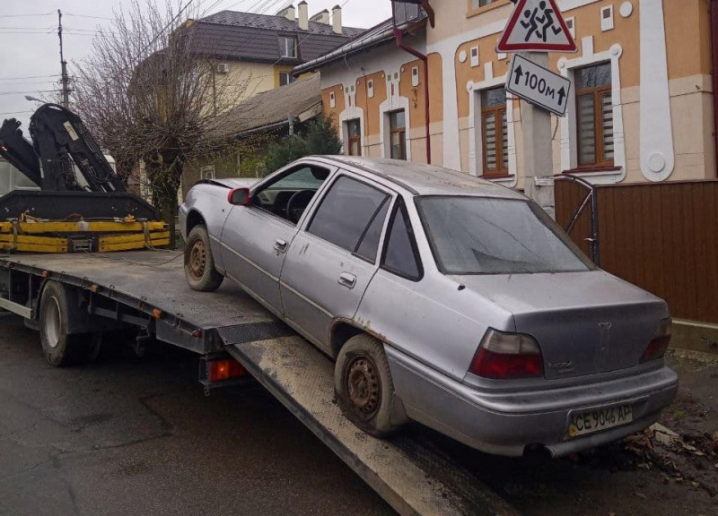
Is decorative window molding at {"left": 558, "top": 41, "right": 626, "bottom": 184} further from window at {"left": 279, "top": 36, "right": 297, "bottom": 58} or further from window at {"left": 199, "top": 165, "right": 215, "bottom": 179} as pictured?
window at {"left": 279, "top": 36, "right": 297, "bottom": 58}

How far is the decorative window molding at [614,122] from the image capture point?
10.5 metres

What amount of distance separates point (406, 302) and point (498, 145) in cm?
974

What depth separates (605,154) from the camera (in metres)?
11.0

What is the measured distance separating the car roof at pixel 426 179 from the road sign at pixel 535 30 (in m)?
1.22

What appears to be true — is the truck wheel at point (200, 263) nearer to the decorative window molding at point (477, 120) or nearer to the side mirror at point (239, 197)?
the side mirror at point (239, 197)

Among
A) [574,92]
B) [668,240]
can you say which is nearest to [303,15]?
[574,92]

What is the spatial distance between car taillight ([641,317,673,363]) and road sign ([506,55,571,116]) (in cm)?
226

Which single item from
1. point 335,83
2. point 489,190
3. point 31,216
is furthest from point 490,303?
point 335,83

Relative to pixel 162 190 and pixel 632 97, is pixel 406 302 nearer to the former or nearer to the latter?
pixel 632 97

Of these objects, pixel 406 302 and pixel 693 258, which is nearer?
pixel 406 302

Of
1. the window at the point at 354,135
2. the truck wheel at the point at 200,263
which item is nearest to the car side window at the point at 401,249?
the truck wheel at the point at 200,263

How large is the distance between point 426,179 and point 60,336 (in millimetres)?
4466

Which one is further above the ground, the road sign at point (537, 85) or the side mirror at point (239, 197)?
the road sign at point (537, 85)

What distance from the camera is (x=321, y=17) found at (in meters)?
45.3
